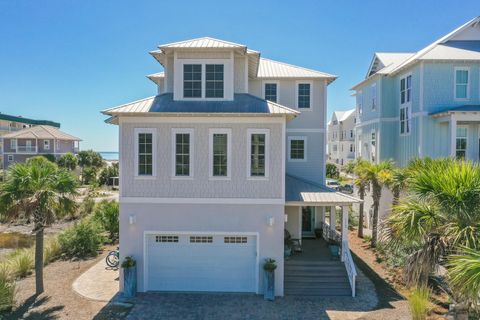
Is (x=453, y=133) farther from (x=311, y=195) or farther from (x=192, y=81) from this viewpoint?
(x=192, y=81)

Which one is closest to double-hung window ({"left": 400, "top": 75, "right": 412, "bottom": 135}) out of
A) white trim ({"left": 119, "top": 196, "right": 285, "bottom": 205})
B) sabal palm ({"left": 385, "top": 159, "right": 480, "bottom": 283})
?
white trim ({"left": 119, "top": 196, "right": 285, "bottom": 205})

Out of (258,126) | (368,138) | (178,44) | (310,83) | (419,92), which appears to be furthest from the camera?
(368,138)

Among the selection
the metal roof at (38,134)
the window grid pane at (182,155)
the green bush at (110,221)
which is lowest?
the green bush at (110,221)

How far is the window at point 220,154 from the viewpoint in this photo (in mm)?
12664

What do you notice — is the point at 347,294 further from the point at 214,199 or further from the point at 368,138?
the point at 368,138

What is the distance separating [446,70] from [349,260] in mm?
13167

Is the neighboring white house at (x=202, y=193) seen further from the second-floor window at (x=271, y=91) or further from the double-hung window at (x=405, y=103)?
the double-hung window at (x=405, y=103)

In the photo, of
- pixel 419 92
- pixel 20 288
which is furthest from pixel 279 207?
pixel 419 92

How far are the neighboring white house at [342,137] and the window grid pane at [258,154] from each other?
139ft

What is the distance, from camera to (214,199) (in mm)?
12672

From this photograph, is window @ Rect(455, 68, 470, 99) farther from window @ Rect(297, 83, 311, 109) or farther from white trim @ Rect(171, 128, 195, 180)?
white trim @ Rect(171, 128, 195, 180)

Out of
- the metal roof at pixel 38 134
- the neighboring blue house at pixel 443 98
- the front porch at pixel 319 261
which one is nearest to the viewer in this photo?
the front porch at pixel 319 261

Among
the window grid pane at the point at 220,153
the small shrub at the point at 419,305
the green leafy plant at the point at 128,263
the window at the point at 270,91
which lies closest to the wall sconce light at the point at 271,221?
the window grid pane at the point at 220,153

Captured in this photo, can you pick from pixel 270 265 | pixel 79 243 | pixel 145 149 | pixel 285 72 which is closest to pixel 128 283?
pixel 145 149
